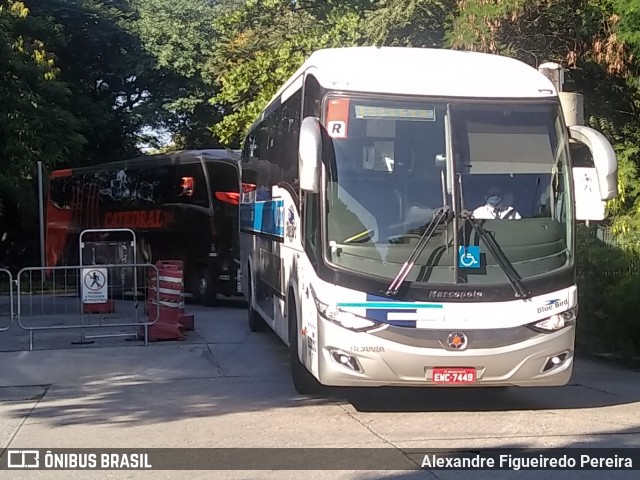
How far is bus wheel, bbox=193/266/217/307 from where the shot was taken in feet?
70.4

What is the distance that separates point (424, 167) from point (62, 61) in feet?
108

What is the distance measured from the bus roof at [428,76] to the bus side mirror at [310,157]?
681 mm

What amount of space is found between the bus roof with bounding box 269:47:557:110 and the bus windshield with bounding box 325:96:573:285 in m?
0.14

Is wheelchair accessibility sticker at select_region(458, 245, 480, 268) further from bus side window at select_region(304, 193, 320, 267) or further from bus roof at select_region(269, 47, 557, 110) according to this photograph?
Result: bus roof at select_region(269, 47, 557, 110)

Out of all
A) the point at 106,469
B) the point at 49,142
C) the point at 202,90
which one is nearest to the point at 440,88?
the point at 106,469

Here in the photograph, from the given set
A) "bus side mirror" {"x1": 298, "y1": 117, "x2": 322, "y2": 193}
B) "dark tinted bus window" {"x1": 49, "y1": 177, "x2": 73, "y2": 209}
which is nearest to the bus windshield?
"bus side mirror" {"x1": 298, "y1": 117, "x2": 322, "y2": 193}

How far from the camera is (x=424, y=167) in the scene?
29.7 feet

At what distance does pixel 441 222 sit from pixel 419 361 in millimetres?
1308

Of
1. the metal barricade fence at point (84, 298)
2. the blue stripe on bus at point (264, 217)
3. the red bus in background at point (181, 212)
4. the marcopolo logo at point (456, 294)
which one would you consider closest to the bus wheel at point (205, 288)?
the red bus in background at point (181, 212)

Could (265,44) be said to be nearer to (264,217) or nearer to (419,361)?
(264,217)

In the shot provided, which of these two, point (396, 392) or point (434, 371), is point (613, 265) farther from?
point (434, 371)

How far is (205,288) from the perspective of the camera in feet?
70.9

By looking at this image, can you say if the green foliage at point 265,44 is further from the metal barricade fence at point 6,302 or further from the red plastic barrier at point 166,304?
the red plastic barrier at point 166,304

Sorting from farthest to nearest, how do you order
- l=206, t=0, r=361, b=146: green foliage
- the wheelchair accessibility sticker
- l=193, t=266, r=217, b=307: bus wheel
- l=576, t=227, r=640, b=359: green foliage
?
l=206, t=0, r=361, b=146: green foliage < l=193, t=266, r=217, b=307: bus wheel < l=576, t=227, r=640, b=359: green foliage < the wheelchair accessibility sticker
